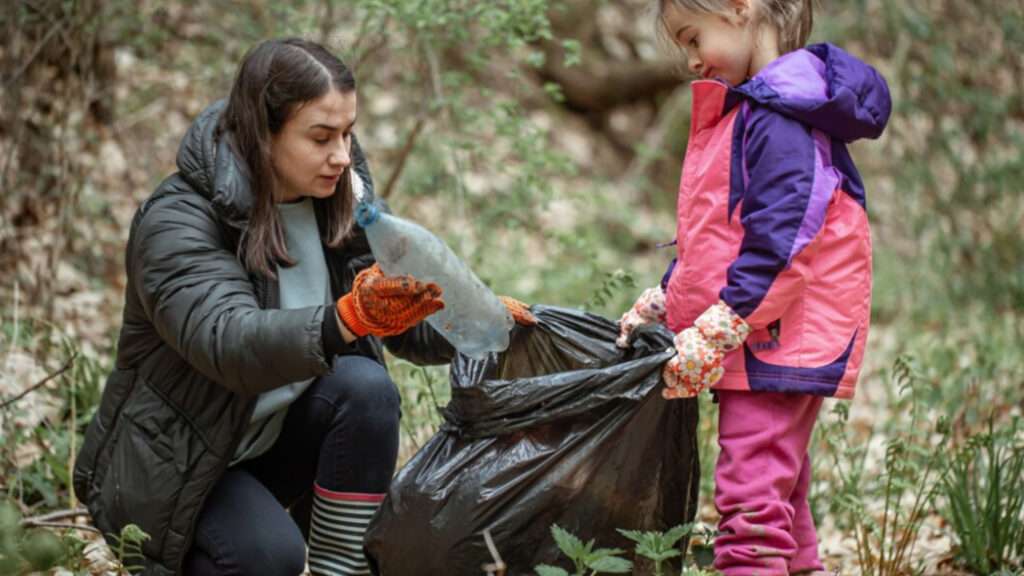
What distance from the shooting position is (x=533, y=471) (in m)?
2.21

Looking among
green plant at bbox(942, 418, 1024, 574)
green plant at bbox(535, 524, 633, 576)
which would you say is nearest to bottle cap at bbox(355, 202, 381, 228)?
green plant at bbox(535, 524, 633, 576)

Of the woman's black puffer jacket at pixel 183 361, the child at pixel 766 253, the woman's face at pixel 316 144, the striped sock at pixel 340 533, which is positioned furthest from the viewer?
the striped sock at pixel 340 533

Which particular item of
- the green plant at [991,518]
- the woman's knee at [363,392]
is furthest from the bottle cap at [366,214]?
the green plant at [991,518]

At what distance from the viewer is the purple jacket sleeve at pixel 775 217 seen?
2.29 metres

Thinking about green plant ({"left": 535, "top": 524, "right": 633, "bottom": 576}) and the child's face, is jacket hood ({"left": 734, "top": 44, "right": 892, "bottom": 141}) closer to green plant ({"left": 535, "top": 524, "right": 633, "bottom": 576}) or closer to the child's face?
the child's face

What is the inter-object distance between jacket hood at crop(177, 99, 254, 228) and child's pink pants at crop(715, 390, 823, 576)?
110 cm

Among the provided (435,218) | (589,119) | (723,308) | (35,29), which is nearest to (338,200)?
(723,308)

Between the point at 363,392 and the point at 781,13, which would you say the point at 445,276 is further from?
the point at 781,13

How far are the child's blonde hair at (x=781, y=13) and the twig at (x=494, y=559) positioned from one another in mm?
1182

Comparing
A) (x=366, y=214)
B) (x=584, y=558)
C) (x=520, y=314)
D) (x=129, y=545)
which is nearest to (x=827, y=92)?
(x=520, y=314)

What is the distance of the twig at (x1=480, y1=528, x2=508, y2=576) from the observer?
6.92 ft

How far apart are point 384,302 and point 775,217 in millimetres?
805

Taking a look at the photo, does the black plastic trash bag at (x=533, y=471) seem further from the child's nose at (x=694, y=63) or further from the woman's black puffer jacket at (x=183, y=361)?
the child's nose at (x=694, y=63)

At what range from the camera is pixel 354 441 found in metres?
2.59
